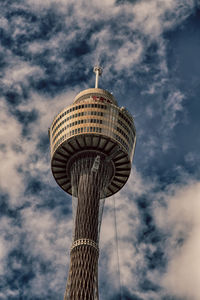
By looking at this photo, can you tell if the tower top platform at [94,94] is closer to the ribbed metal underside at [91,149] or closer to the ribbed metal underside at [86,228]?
the ribbed metal underside at [91,149]

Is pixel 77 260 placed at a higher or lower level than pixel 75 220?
lower

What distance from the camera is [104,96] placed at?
166375 millimetres

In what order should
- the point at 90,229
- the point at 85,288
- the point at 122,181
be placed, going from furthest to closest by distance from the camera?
the point at 122,181 < the point at 90,229 < the point at 85,288

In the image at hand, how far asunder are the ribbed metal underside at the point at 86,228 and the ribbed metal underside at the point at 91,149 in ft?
12.0

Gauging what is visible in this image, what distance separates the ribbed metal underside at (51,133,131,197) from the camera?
489ft

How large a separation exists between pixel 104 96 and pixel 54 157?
3243 cm

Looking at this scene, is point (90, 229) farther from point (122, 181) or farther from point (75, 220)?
point (122, 181)

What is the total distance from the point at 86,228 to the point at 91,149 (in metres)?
29.5

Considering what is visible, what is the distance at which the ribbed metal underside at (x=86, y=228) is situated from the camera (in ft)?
412

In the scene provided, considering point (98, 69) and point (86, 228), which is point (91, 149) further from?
point (98, 69)

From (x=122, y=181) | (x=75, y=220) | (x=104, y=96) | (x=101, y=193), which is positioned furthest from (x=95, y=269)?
(x=104, y=96)

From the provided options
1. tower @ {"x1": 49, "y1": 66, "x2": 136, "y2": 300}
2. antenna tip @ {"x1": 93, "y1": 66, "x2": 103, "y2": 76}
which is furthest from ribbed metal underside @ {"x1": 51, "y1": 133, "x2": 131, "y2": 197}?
antenna tip @ {"x1": 93, "y1": 66, "x2": 103, "y2": 76}

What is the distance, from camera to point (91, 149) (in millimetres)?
152500

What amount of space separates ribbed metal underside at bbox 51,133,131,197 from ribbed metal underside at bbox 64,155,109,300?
3647 mm
